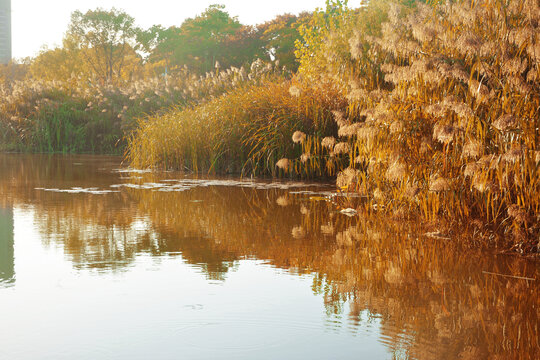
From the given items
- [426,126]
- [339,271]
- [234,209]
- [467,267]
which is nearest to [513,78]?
[426,126]

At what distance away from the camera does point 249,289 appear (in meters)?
4.05

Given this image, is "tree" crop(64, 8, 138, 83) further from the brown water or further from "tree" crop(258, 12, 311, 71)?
the brown water

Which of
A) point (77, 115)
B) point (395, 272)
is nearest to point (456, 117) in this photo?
point (395, 272)

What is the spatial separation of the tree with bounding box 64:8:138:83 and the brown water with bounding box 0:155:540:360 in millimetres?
44370

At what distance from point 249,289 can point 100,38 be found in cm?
4861

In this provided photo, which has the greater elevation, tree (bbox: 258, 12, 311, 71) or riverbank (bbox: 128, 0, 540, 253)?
tree (bbox: 258, 12, 311, 71)

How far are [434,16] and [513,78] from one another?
57.9 inches

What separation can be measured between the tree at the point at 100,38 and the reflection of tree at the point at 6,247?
1720 inches

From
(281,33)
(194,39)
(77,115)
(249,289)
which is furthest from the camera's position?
(194,39)

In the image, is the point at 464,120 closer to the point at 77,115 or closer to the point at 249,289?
the point at 249,289

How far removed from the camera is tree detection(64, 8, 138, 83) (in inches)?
1954

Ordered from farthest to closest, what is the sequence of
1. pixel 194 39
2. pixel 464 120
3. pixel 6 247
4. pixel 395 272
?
pixel 194 39 → pixel 464 120 → pixel 6 247 → pixel 395 272

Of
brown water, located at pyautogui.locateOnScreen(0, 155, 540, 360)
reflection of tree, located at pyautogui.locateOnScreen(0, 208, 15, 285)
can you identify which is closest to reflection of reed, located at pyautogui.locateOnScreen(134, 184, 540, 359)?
brown water, located at pyautogui.locateOnScreen(0, 155, 540, 360)

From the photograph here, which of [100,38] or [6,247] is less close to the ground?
[100,38]
